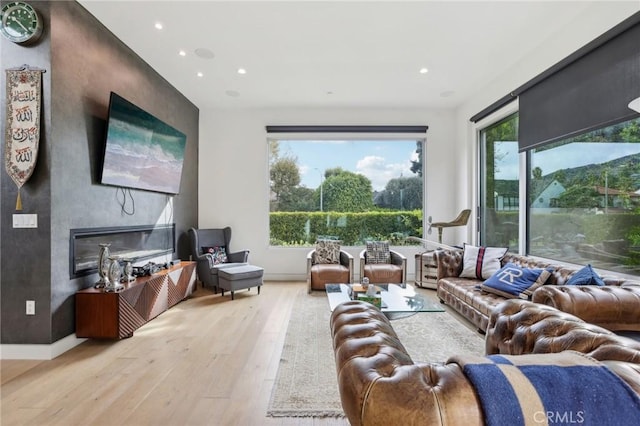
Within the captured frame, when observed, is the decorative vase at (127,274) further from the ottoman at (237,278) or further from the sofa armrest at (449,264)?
the sofa armrest at (449,264)

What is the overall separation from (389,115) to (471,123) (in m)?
1.40

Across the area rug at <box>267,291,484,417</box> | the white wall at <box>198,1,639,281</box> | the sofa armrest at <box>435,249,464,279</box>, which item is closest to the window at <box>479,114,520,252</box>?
the white wall at <box>198,1,639,281</box>

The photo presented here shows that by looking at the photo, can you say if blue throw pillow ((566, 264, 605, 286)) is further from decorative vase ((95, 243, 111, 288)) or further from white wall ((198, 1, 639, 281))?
decorative vase ((95, 243, 111, 288))

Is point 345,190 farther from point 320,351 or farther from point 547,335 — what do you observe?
point 547,335

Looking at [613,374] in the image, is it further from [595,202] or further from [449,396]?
[595,202]

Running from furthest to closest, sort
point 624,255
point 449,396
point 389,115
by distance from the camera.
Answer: point 389,115
point 624,255
point 449,396

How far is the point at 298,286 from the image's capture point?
207 inches

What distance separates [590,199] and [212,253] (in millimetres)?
4887

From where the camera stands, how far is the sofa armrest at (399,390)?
2.35 feet

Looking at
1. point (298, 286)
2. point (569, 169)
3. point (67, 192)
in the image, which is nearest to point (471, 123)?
point (569, 169)

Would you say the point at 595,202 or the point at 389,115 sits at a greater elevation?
the point at 389,115

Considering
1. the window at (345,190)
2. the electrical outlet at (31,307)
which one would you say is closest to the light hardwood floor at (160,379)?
the electrical outlet at (31,307)

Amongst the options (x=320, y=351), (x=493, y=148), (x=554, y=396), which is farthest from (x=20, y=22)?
(x=493, y=148)

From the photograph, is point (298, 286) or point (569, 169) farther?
point (298, 286)
